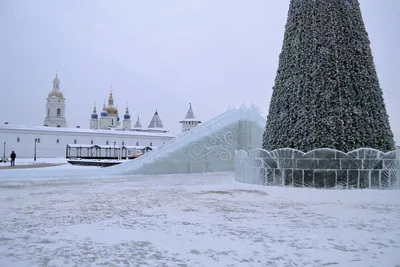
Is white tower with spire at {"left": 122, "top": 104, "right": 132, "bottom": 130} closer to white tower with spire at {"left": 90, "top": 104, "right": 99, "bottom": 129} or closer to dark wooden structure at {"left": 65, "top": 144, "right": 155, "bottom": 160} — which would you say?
white tower with spire at {"left": 90, "top": 104, "right": 99, "bottom": 129}

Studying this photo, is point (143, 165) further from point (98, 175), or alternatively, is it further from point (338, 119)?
point (338, 119)

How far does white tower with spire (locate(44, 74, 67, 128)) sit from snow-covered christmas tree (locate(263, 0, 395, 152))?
6887 centimetres

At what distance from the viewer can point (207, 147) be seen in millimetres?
18641

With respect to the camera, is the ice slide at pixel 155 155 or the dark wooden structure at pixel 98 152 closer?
the ice slide at pixel 155 155

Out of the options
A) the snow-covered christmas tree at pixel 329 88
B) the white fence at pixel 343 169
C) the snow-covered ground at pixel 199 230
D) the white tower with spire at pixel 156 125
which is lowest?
the snow-covered ground at pixel 199 230

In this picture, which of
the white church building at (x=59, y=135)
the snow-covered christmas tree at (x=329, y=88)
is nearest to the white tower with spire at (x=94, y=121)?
the white church building at (x=59, y=135)

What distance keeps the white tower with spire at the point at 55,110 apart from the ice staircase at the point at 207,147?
6167cm

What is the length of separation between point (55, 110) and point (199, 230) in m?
75.0

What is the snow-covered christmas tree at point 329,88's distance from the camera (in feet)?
34.8

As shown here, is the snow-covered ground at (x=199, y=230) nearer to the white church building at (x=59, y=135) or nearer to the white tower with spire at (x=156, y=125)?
the white church building at (x=59, y=135)

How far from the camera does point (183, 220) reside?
19.6 feet

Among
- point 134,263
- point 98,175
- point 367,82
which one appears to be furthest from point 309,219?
point 98,175

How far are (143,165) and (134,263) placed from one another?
1323cm

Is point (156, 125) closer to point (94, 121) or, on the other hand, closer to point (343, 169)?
point (94, 121)
